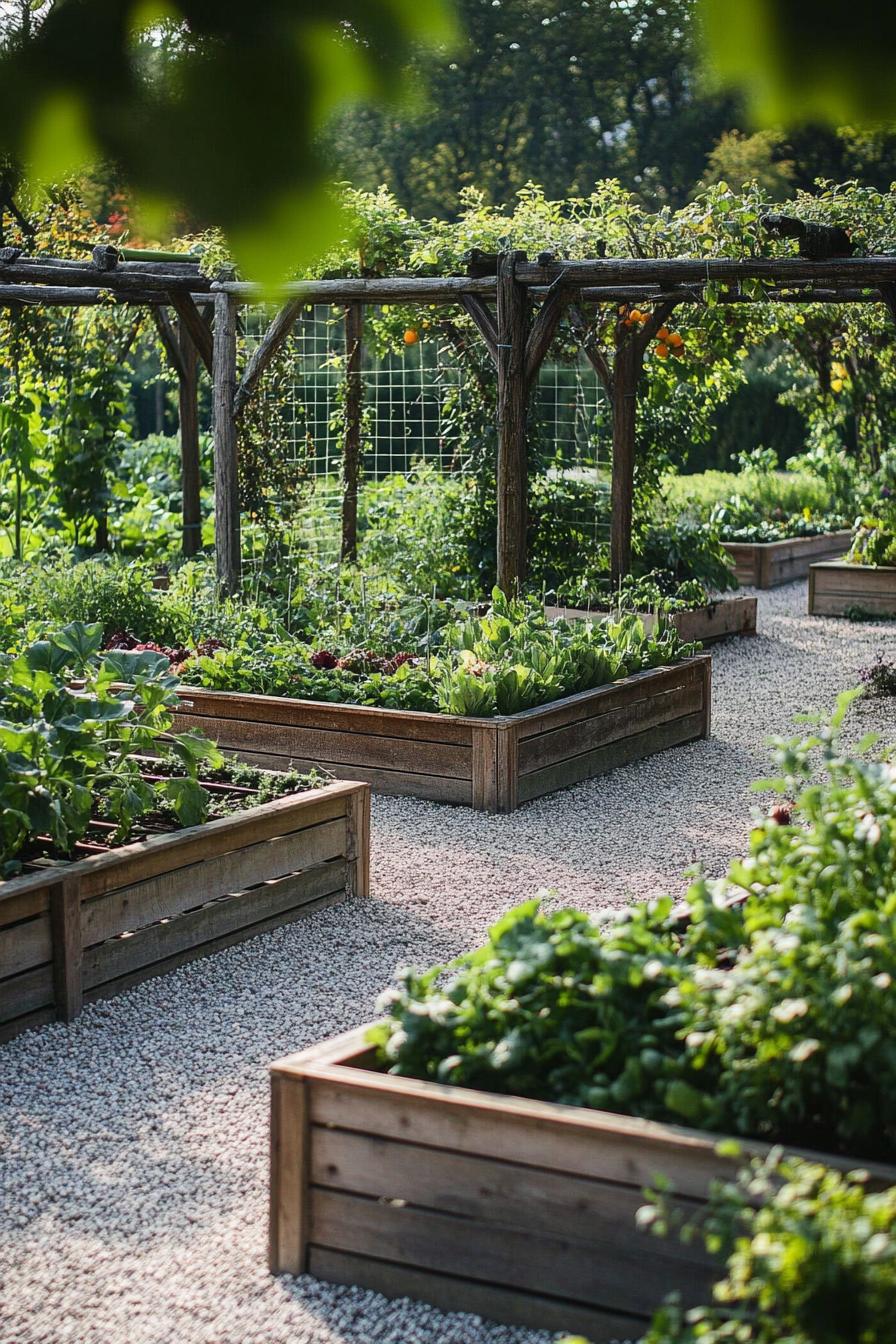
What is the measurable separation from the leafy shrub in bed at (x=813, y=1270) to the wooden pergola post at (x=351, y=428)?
26.3ft

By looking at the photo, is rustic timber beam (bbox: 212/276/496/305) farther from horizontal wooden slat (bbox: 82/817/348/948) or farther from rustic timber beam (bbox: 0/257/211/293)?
horizontal wooden slat (bbox: 82/817/348/948)

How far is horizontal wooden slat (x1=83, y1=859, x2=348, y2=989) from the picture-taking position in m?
3.92

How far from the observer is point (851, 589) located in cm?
1092

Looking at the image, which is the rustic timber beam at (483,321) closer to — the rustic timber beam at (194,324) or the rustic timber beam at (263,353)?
the rustic timber beam at (263,353)

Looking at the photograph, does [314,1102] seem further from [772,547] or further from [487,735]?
[772,547]

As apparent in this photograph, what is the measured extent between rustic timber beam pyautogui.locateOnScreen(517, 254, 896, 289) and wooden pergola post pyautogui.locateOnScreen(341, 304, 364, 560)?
2.09 m

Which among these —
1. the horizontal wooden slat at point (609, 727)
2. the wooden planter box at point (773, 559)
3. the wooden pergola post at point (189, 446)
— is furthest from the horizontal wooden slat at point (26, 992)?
the wooden planter box at point (773, 559)

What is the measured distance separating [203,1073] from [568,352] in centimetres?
733

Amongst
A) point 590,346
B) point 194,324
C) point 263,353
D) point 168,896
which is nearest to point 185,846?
point 168,896

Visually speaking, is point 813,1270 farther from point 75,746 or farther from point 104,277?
point 104,277

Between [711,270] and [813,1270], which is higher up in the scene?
[711,270]

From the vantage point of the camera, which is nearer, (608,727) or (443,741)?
(443,741)

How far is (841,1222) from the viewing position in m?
1.83

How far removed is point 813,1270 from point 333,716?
14.5 ft
